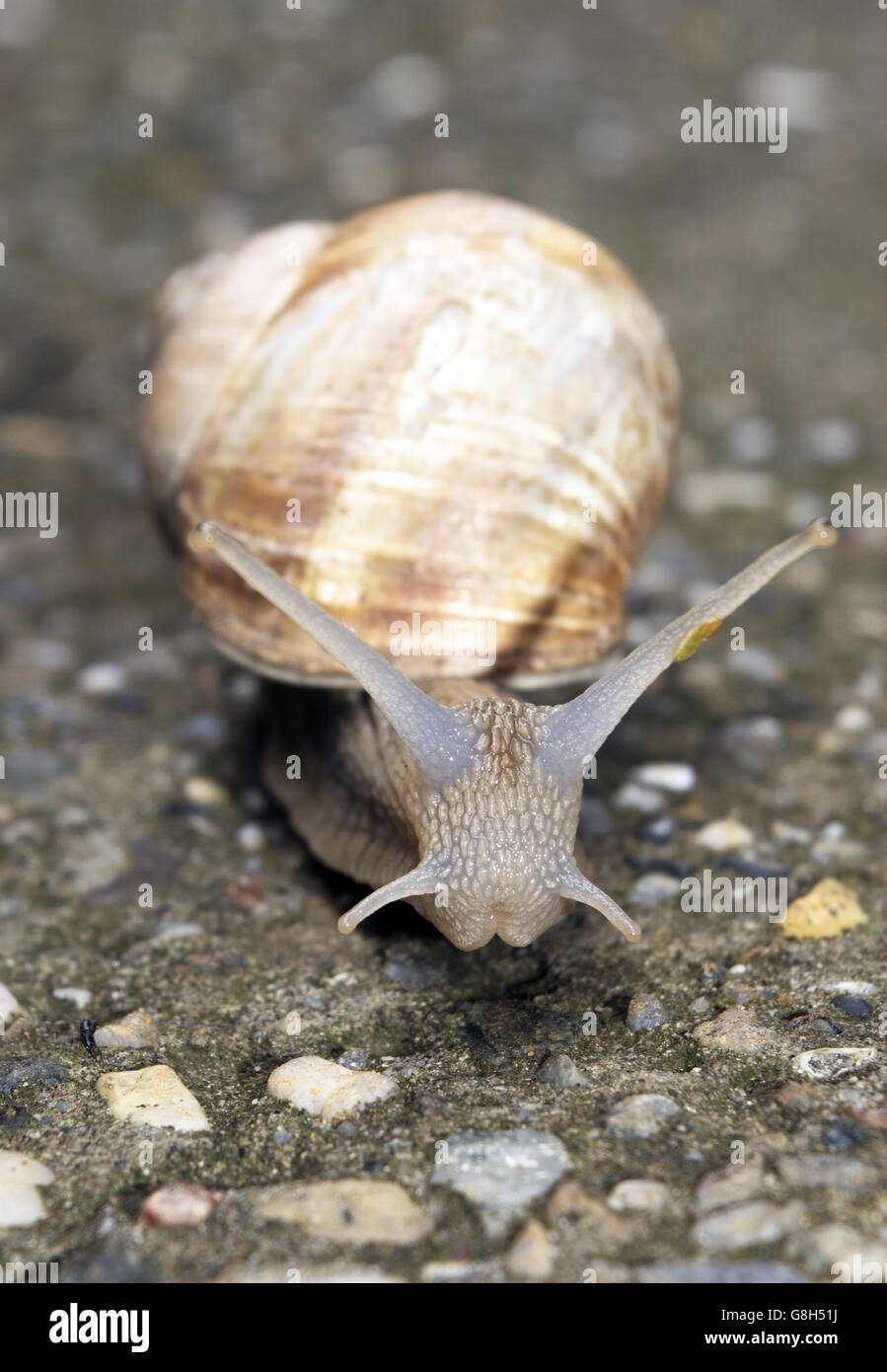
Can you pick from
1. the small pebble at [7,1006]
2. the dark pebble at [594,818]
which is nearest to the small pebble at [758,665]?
the dark pebble at [594,818]

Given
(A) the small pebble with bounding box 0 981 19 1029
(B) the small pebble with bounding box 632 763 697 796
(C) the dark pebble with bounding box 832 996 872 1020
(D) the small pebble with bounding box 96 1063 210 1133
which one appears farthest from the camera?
(B) the small pebble with bounding box 632 763 697 796

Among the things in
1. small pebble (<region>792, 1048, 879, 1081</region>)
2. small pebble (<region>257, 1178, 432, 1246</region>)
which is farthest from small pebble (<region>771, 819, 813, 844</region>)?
small pebble (<region>257, 1178, 432, 1246</region>)

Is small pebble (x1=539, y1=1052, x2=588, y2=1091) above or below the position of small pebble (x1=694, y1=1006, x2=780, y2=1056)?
below

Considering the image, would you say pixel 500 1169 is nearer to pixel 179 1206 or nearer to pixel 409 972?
pixel 179 1206

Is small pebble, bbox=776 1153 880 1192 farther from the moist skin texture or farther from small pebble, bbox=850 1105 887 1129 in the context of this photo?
the moist skin texture

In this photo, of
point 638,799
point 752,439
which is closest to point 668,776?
point 638,799

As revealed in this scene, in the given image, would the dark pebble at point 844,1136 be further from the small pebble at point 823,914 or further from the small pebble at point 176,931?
the small pebble at point 176,931
